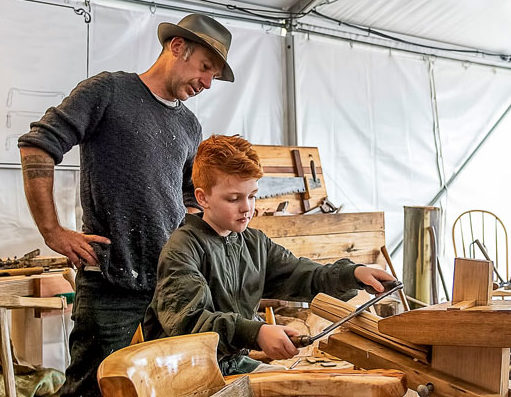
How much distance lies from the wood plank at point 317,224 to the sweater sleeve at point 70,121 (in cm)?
159

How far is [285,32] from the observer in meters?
4.58

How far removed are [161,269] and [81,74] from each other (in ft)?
8.33

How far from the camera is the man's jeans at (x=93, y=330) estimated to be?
1851mm

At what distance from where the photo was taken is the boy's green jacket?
4.02 ft

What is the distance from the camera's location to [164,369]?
0.76 metres

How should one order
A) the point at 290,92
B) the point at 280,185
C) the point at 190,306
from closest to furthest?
the point at 190,306 < the point at 280,185 < the point at 290,92

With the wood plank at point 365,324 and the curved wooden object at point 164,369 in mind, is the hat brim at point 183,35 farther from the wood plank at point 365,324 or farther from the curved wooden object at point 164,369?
the curved wooden object at point 164,369

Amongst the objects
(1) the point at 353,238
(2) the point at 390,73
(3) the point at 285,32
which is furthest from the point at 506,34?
(1) the point at 353,238

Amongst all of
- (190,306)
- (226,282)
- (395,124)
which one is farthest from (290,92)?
(190,306)

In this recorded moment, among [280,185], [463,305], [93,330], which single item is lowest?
[93,330]

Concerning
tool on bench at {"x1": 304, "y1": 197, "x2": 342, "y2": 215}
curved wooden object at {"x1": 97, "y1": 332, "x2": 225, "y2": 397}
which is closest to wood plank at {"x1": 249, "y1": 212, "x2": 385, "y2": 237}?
tool on bench at {"x1": 304, "y1": 197, "x2": 342, "y2": 215}

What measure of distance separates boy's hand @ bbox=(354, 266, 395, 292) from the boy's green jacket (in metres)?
0.05

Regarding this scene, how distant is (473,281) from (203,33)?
1368 millimetres

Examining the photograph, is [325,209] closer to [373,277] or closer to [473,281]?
[373,277]
